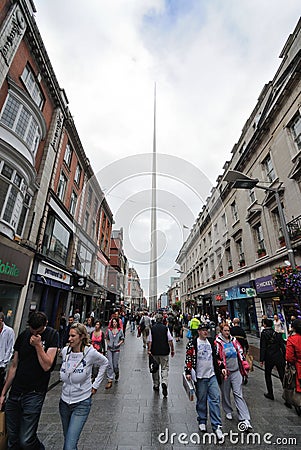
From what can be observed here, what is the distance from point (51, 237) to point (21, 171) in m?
5.63

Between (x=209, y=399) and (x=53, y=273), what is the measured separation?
43.0ft

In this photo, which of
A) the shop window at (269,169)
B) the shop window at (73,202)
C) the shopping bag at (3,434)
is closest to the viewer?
the shopping bag at (3,434)

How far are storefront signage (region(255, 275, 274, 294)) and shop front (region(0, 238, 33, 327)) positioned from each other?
1408cm

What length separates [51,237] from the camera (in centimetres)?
1520

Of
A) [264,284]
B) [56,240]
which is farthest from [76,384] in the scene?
[264,284]

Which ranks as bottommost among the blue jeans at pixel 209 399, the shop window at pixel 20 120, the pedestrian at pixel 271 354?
the blue jeans at pixel 209 399

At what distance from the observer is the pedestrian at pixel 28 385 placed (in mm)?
2570

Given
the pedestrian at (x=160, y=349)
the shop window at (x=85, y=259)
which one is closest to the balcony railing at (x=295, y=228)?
the pedestrian at (x=160, y=349)

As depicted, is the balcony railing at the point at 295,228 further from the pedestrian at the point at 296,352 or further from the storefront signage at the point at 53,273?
→ the storefront signage at the point at 53,273

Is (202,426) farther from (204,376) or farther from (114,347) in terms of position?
(114,347)

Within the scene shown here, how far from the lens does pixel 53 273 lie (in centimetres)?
1473

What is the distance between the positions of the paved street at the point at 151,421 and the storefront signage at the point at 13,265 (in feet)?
18.3

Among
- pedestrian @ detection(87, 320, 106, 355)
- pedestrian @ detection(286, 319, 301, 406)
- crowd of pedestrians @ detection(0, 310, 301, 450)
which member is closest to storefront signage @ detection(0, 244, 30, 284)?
pedestrian @ detection(87, 320, 106, 355)

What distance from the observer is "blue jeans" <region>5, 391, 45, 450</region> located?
2547mm
